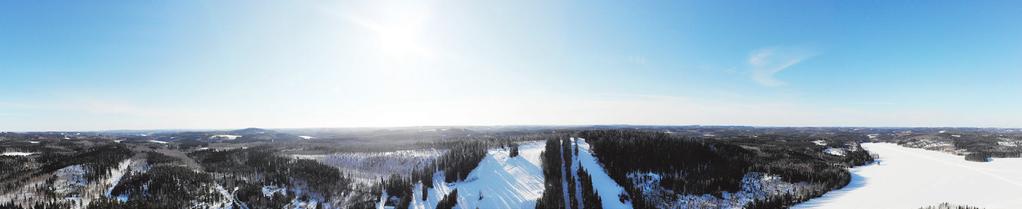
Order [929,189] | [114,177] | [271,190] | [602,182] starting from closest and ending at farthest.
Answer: [929,189]
[602,182]
[271,190]
[114,177]

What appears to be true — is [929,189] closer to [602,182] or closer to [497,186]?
[602,182]

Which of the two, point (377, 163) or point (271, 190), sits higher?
point (377, 163)

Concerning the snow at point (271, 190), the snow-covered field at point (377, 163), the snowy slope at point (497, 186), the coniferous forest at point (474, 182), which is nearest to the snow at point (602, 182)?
the coniferous forest at point (474, 182)

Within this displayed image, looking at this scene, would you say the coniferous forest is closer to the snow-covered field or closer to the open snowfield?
the open snowfield

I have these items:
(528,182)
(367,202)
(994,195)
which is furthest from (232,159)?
(994,195)

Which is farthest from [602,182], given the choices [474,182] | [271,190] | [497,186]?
[271,190]

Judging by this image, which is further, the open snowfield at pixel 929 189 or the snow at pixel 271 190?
the snow at pixel 271 190

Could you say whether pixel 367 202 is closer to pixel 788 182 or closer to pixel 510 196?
pixel 510 196

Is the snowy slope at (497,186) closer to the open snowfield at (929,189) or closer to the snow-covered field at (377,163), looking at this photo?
the snow-covered field at (377,163)
